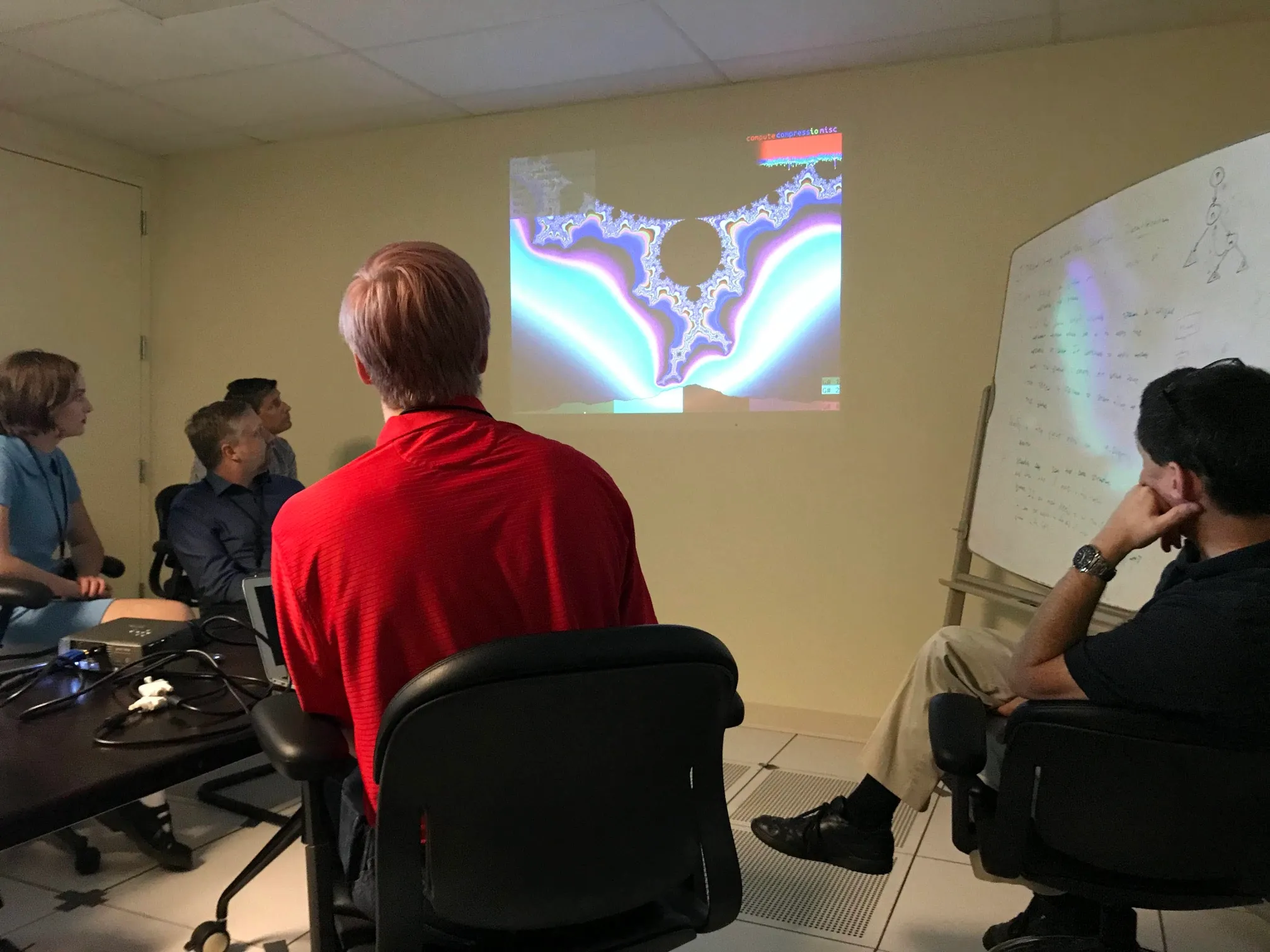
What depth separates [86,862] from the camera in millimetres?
2232

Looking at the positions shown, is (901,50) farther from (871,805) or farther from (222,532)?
(222,532)

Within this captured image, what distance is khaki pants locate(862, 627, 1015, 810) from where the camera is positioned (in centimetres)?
197

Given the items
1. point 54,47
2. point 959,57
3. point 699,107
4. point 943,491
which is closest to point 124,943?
point 943,491

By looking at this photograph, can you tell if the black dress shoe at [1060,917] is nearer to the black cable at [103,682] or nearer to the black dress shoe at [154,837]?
the black cable at [103,682]

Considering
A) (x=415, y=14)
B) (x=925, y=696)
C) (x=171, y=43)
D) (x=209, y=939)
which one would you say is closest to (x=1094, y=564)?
(x=925, y=696)

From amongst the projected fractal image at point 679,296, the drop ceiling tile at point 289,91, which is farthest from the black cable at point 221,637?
the drop ceiling tile at point 289,91

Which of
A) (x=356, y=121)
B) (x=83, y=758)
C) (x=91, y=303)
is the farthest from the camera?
(x=91, y=303)

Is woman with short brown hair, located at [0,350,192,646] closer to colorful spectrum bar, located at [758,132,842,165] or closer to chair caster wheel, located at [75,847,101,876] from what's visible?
chair caster wheel, located at [75,847,101,876]

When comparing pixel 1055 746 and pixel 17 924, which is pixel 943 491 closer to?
pixel 1055 746

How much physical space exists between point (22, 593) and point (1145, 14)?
3322 millimetres

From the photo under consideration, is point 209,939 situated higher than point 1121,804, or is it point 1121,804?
point 1121,804

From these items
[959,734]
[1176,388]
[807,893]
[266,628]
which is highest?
[1176,388]

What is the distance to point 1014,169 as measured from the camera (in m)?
3.11

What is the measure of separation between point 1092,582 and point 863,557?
1846mm
